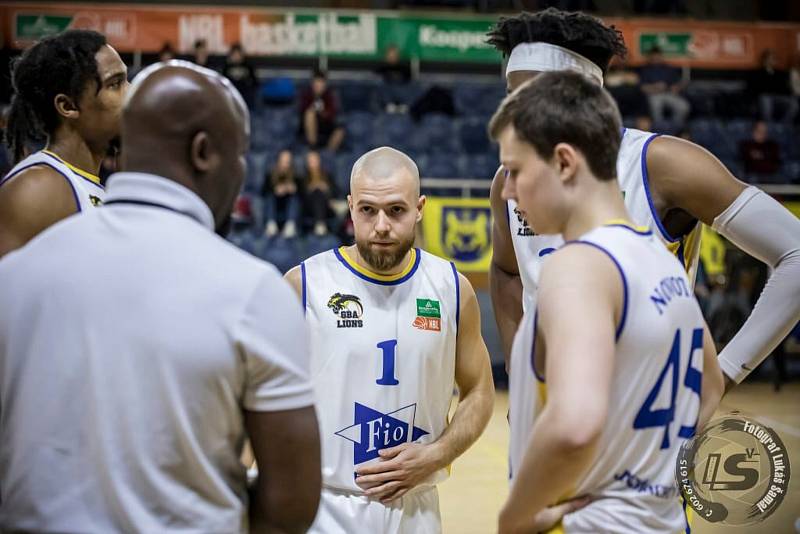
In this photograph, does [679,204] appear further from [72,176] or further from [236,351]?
[72,176]

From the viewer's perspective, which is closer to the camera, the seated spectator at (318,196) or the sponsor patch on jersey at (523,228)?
the sponsor patch on jersey at (523,228)

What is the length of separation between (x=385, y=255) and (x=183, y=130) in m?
1.67

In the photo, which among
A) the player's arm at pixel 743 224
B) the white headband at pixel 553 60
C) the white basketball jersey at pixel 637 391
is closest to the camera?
the white basketball jersey at pixel 637 391

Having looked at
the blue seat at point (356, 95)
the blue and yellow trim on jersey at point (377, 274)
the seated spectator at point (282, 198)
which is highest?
the blue and yellow trim on jersey at point (377, 274)

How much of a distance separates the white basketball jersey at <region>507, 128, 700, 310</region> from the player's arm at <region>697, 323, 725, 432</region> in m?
0.77

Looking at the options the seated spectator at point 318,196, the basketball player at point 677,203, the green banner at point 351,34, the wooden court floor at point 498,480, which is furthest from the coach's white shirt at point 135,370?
the green banner at point 351,34

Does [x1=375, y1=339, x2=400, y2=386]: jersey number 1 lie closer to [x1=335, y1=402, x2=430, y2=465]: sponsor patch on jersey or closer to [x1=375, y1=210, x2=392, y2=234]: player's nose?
[x1=335, y1=402, x2=430, y2=465]: sponsor patch on jersey

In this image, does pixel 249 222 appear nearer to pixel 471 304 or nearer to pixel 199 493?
pixel 471 304

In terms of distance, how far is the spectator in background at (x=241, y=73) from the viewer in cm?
1498

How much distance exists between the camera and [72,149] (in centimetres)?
335

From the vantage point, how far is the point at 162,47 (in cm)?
1594

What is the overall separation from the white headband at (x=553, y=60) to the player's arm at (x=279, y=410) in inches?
72.3

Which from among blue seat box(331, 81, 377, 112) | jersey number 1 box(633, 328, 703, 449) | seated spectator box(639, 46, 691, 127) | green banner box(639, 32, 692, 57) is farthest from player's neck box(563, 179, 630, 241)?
green banner box(639, 32, 692, 57)

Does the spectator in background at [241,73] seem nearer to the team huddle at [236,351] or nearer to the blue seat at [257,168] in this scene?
the blue seat at [257,168]
